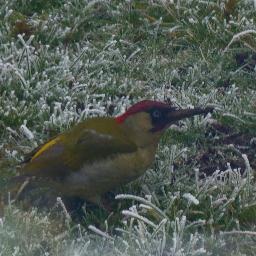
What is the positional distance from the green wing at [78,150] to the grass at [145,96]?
0.75 ft

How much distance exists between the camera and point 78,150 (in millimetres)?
5238

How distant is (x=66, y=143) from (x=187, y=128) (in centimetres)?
108

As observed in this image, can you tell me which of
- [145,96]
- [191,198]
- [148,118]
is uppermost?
[148,118]

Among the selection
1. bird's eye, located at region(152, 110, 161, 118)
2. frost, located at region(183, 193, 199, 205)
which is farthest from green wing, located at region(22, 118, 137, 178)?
frost, located at region(183, 193, 199, 205)

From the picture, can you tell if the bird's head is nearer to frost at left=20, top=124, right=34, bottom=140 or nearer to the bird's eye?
the bird's eye

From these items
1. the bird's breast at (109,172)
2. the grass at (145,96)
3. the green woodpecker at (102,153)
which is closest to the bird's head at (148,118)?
the green woodpecker at (102,153)

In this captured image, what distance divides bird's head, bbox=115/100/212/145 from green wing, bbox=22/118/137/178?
0.25 ft

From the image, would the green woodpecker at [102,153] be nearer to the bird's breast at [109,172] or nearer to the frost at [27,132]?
the bird's breast at [109,172]

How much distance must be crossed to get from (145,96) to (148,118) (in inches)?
46.9

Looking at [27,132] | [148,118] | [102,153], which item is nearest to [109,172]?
[102,153]

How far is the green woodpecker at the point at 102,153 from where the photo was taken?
17.1ft

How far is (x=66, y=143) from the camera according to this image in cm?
529

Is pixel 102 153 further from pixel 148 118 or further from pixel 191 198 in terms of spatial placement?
pixel 191 198

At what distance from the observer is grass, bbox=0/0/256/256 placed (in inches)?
197
